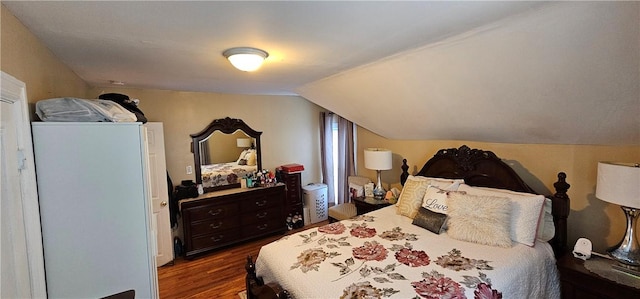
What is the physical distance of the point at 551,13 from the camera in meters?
1.33

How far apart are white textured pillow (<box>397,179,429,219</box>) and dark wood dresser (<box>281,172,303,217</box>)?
2.12 metres

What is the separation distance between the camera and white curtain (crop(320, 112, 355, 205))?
180 inches

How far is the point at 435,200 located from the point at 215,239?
112 inches

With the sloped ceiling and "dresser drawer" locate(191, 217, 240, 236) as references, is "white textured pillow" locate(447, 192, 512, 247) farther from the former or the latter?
"dresser drawer" locate(191, 217, 240, 236)

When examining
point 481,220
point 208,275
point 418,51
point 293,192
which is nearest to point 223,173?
point 293,192

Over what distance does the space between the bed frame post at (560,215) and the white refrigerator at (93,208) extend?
2919mm

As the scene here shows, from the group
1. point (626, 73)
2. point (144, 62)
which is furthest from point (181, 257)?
point (626, 73)

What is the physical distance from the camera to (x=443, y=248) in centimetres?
198

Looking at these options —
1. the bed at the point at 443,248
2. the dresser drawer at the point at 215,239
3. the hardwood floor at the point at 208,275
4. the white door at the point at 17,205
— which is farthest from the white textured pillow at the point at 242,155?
the white door at the point at 17,205

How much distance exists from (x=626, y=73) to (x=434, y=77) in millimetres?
1038

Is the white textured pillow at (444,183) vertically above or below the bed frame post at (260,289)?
above

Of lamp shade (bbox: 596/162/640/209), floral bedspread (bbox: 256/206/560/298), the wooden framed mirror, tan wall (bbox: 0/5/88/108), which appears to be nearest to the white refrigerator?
tan wall (bbox: 0/5/88/108)

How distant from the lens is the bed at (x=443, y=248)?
1.57 meters

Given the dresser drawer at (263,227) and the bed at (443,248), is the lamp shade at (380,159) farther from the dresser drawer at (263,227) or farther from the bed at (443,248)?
the dresser drawer at (263,227)
